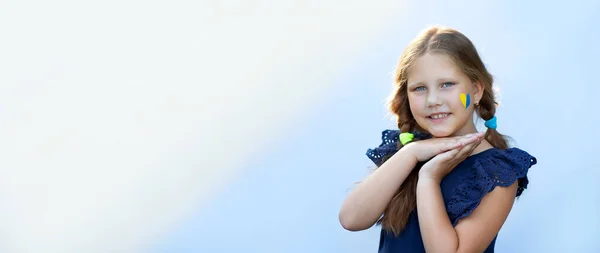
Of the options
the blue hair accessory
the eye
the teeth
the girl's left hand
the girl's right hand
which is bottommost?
the girl's left hand

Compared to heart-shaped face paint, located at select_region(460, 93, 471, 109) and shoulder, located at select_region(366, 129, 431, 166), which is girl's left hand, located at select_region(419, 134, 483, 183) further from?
shoulder, located at select_region(366, 129, 431, 166)

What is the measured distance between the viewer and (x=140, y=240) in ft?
8.82

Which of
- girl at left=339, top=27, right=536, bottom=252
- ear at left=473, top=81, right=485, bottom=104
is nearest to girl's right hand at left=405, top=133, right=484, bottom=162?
girl at left=339, top=27, right=536, bottom=252

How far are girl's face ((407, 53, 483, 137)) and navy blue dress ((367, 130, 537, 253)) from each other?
8 cm

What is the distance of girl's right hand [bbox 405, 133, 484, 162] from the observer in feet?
5.56

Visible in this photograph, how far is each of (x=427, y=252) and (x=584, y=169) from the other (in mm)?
969

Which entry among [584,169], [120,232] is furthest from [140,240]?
[584,169]

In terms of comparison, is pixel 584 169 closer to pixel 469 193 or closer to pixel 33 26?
pixel 469 193

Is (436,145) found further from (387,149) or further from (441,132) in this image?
(387,149)

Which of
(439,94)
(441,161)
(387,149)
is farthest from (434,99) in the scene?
(387,149)

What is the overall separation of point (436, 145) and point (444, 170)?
49mm

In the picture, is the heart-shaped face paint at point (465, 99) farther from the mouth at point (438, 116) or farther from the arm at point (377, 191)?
the arm at point (377, 191)

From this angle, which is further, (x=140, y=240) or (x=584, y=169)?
(x=140, y=240)

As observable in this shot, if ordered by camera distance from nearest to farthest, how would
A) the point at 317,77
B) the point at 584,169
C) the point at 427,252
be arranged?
the point at 427,252 → the point at 584,169 → the point at 317,77
